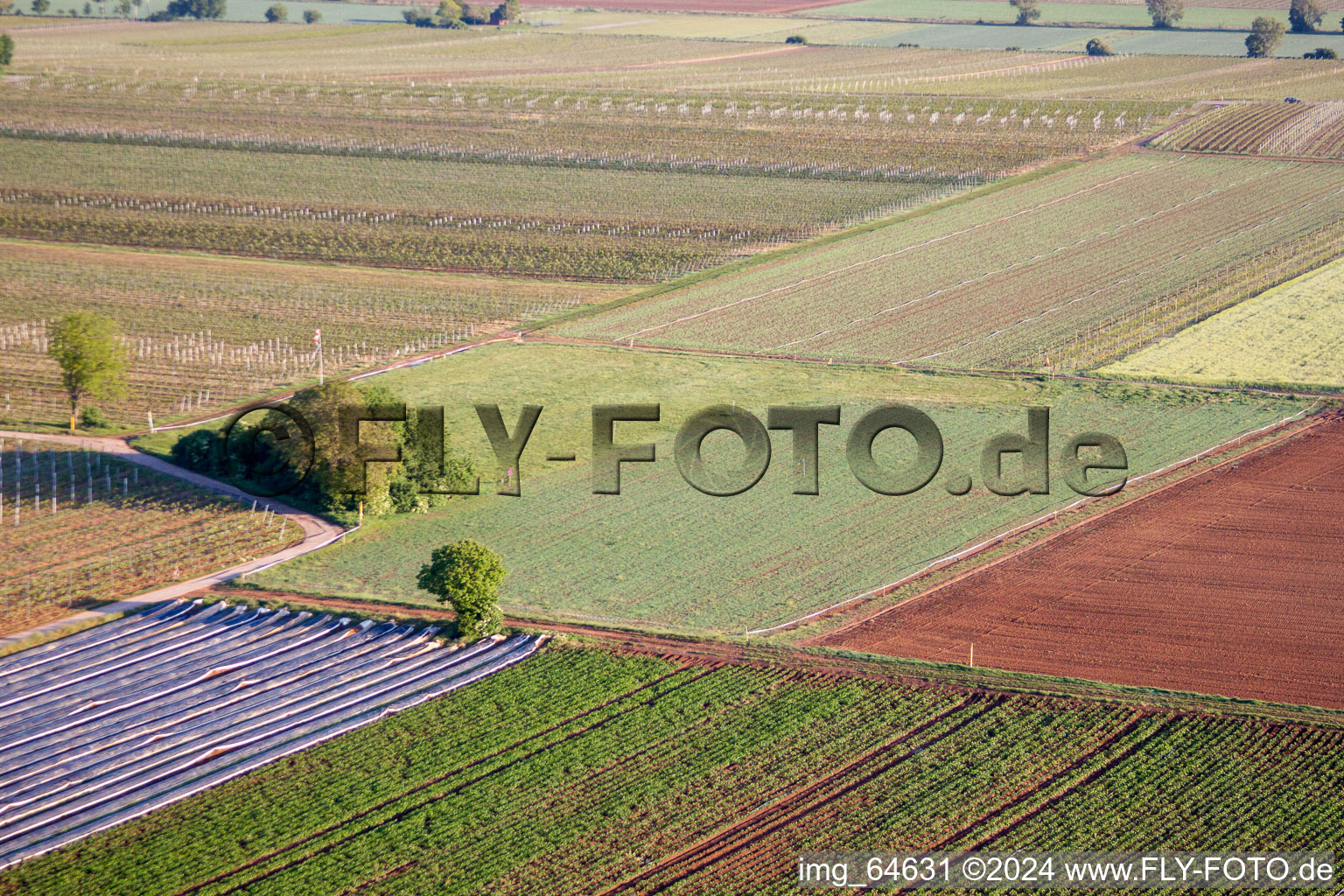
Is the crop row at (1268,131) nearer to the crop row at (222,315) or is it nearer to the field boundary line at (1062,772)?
the crop row at (222,315)

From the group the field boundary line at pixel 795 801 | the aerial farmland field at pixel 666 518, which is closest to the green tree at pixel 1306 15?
the aerial farmland field at pixel 666 518

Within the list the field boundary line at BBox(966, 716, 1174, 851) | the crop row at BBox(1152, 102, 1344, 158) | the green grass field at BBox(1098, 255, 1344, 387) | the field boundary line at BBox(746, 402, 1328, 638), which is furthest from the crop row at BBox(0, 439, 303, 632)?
the crop row at BBox(1152, 102, 1344, 158)

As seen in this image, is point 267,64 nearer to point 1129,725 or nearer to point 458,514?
point 458,514

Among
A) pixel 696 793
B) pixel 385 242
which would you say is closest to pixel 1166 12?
pixel 385 242

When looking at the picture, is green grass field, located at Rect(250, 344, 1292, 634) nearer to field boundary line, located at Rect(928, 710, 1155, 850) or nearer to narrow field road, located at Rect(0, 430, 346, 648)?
narrow field road, located at Rect(0, 430, 346, 648)

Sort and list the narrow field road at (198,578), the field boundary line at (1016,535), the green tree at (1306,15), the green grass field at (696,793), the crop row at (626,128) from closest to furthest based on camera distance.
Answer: the green grass field at (696,793) < the narrow field road at (198,578) < the field boundary line at (1016,535) < the crop row at (626,128) < the green tree at (1306,15)
